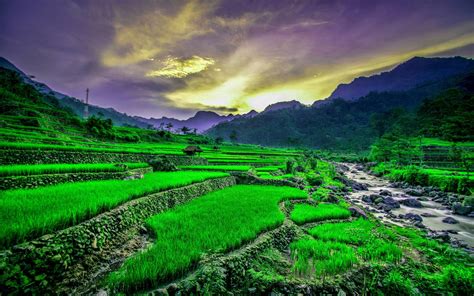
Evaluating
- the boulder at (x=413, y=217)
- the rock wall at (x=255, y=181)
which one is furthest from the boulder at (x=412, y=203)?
the rock wall at (x=255, y=181)

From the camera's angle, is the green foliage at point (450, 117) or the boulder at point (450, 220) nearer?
the boulder at point (450, 220)

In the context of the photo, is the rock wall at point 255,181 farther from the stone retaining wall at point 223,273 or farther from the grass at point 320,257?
the stone retaining wall at point 223,273

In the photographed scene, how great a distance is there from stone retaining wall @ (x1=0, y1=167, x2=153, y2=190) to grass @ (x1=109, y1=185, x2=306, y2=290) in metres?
5.89

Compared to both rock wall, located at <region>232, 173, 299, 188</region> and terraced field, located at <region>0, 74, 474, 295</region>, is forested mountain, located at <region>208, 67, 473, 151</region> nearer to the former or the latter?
rock wall, located at <region>232, 173, 299, 188</region>

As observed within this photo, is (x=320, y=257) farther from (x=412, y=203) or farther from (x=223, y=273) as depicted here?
(x=412, y=203)

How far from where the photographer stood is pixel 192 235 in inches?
269

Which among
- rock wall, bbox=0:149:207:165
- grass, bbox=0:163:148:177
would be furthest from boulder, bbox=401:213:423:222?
rock wall, bbox=0:149:207:165

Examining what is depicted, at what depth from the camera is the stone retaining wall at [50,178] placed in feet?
26.9

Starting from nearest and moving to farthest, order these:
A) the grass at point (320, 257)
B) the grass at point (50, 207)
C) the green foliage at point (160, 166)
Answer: the grass at point (50, 207), the grass at point (320, 257), the green foliage at point (160, 166)

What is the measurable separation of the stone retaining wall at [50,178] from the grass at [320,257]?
11.7m

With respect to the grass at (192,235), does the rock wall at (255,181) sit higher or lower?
lower

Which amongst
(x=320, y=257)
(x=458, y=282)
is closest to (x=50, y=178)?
(x=320, y=257)

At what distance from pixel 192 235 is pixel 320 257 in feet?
15.0

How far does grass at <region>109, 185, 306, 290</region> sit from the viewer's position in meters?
4.78
